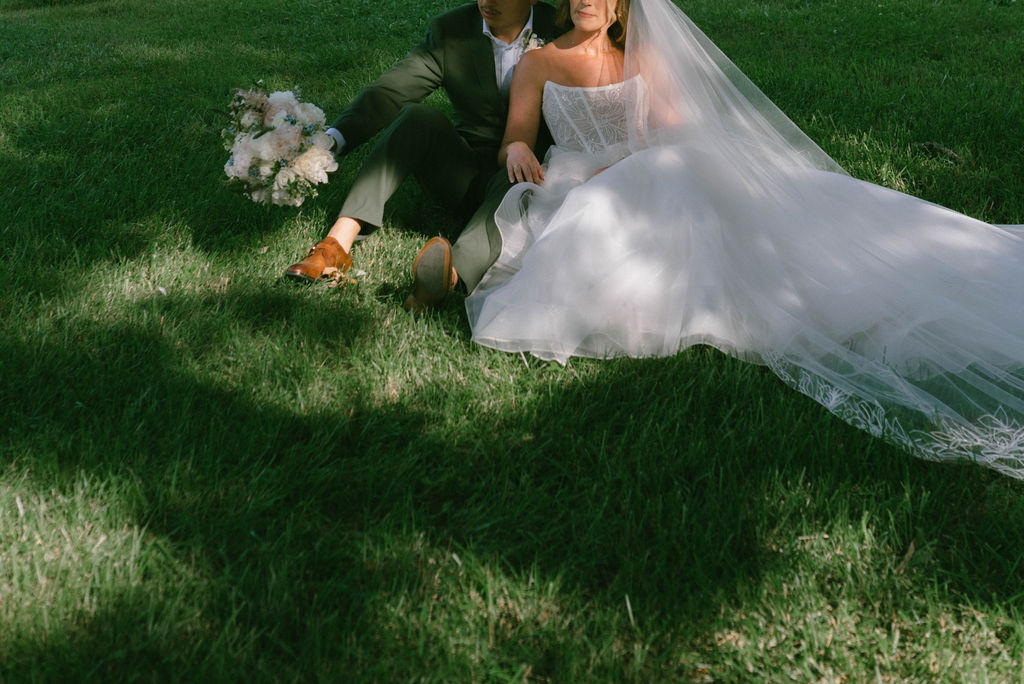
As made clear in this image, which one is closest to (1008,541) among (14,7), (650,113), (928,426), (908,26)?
(928,426)

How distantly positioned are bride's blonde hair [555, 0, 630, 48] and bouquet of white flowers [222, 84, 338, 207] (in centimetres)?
135

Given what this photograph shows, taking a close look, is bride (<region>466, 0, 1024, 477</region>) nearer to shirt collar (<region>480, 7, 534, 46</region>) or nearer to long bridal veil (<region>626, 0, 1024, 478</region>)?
long bridal veil (<region>626, 0, 1024, 478</region>)

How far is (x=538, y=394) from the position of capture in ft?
9.35

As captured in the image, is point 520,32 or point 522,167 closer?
point 522,167

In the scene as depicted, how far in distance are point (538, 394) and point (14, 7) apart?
46.9 ft

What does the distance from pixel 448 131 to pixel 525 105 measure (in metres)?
0.40

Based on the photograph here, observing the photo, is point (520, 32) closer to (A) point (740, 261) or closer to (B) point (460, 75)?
(B) point (460, 75)

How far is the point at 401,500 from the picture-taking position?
233cm

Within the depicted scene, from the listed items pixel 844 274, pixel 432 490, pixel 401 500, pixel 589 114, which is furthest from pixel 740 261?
pixel 401 500

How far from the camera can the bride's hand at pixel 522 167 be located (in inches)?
146

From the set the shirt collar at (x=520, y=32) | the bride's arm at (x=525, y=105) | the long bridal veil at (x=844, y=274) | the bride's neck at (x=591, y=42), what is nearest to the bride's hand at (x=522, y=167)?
the bride's arm at (x=525, y=105)

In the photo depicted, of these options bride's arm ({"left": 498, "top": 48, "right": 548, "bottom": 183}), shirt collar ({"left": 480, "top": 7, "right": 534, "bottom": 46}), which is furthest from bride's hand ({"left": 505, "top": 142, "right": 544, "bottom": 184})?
shirt collar ({"left": 480, "top": 7, "right": 534, "bottom": 46})

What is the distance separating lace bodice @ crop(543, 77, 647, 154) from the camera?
3.77 meters

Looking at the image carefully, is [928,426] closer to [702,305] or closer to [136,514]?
[702,305]
